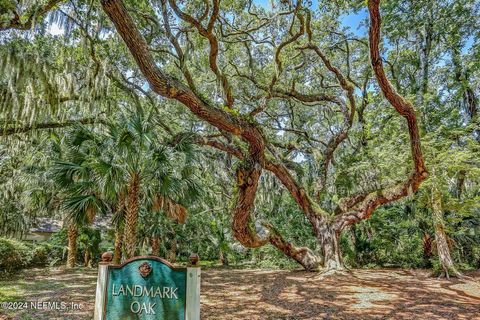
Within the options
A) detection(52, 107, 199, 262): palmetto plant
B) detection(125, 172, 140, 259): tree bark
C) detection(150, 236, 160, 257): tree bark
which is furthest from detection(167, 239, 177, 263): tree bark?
detection(125, 172, 140, 259): tree bark

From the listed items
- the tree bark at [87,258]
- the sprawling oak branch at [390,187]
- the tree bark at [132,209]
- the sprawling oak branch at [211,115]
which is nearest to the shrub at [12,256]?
the tree bark at [87,258]

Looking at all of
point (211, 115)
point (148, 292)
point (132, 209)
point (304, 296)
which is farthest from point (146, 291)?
point (132, 209)

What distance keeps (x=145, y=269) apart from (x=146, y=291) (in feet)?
0.56

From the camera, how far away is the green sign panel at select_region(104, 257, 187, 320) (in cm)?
246

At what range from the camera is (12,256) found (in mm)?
8391

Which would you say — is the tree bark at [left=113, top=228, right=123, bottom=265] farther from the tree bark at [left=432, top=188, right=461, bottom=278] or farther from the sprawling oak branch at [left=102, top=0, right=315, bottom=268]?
the tree bark at [left=432, top=188, right=461, bottom=278]

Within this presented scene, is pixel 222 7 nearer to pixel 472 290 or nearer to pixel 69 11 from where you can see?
pixel 69 11

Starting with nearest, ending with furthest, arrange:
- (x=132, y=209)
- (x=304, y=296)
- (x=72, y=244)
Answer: (x=304, y=296) → (x=132, y=209) → (x=72, y=244)

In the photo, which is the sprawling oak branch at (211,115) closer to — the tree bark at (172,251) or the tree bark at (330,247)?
the tree bark at (330,247)

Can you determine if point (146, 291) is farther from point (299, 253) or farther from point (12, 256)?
point (12, 256)

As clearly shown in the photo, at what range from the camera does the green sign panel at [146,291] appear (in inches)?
96.7

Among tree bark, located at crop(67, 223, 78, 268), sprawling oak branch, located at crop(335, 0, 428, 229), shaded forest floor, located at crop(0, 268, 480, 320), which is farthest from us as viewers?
tree bark, located at crop(67, 223, 78, 268)

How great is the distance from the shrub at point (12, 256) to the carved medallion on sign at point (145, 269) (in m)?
7.58

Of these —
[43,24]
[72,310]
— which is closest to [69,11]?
[43,24]
